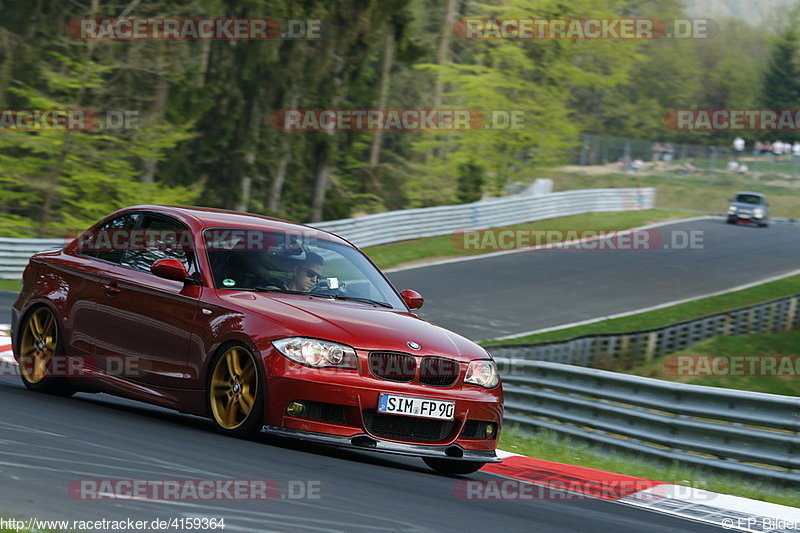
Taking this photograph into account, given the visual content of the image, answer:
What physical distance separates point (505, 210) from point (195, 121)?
1064 centimetres

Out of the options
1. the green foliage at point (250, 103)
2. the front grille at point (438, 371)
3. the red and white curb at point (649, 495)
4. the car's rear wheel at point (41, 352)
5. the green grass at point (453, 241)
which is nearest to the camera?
the red and white curb at point (649, 495)

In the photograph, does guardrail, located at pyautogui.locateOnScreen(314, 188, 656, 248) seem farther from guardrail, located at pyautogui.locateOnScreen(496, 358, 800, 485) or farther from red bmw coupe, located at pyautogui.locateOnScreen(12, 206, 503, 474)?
red bmw coupe, located at pyautogui.locateOnScreen(12, 206, 503, 474)

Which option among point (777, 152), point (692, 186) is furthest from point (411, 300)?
point (777, 152)

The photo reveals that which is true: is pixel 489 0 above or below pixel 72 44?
above

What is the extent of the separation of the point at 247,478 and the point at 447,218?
98.1ft

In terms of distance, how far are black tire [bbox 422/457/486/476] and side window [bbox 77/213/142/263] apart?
111 inches

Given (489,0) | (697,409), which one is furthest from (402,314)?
(489,0)

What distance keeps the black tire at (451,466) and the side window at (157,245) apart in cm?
213

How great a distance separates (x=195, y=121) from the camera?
116 feet

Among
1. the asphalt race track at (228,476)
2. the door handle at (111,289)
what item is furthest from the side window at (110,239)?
the asphalt race track at (228,476)

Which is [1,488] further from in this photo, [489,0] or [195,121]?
[489,0]

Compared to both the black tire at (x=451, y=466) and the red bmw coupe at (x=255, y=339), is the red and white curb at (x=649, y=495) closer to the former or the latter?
the black tire at (x=451, y=466)

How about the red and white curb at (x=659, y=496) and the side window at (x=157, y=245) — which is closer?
the red and white curb at (x=659, y=496)

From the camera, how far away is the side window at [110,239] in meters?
8.49
